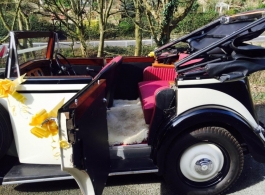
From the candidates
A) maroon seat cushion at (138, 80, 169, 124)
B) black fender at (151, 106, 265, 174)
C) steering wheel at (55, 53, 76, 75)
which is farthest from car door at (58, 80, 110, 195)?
steering wheel at (55, 53, 76, 75)

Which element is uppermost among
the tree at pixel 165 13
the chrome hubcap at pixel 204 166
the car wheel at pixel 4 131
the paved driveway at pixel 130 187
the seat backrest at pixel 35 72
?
the tree at pixel 165 13

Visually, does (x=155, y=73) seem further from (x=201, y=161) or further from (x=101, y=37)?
(x=101, y=37)

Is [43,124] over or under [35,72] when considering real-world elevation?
under

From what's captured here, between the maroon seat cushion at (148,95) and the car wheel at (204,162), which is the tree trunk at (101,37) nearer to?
the maroon seat cushion at (148,95)

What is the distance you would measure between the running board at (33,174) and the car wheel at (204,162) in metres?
1.05

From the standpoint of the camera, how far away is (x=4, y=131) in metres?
2.71

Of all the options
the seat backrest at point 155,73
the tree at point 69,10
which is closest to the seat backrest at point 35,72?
the seat backrest at point 155,73

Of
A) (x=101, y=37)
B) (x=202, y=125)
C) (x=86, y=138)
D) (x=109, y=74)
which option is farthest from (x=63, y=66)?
(x=101, y=37)

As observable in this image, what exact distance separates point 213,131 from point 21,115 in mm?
1847

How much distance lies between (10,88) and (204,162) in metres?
1.96

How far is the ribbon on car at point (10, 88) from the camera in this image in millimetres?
2521

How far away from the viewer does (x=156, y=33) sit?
21.7ft

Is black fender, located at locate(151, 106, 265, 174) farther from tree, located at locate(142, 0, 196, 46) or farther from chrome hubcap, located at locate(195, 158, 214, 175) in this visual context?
tree, located at locate(142, 0, 196, 46)

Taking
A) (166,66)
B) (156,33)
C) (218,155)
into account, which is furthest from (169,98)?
(156,33)
